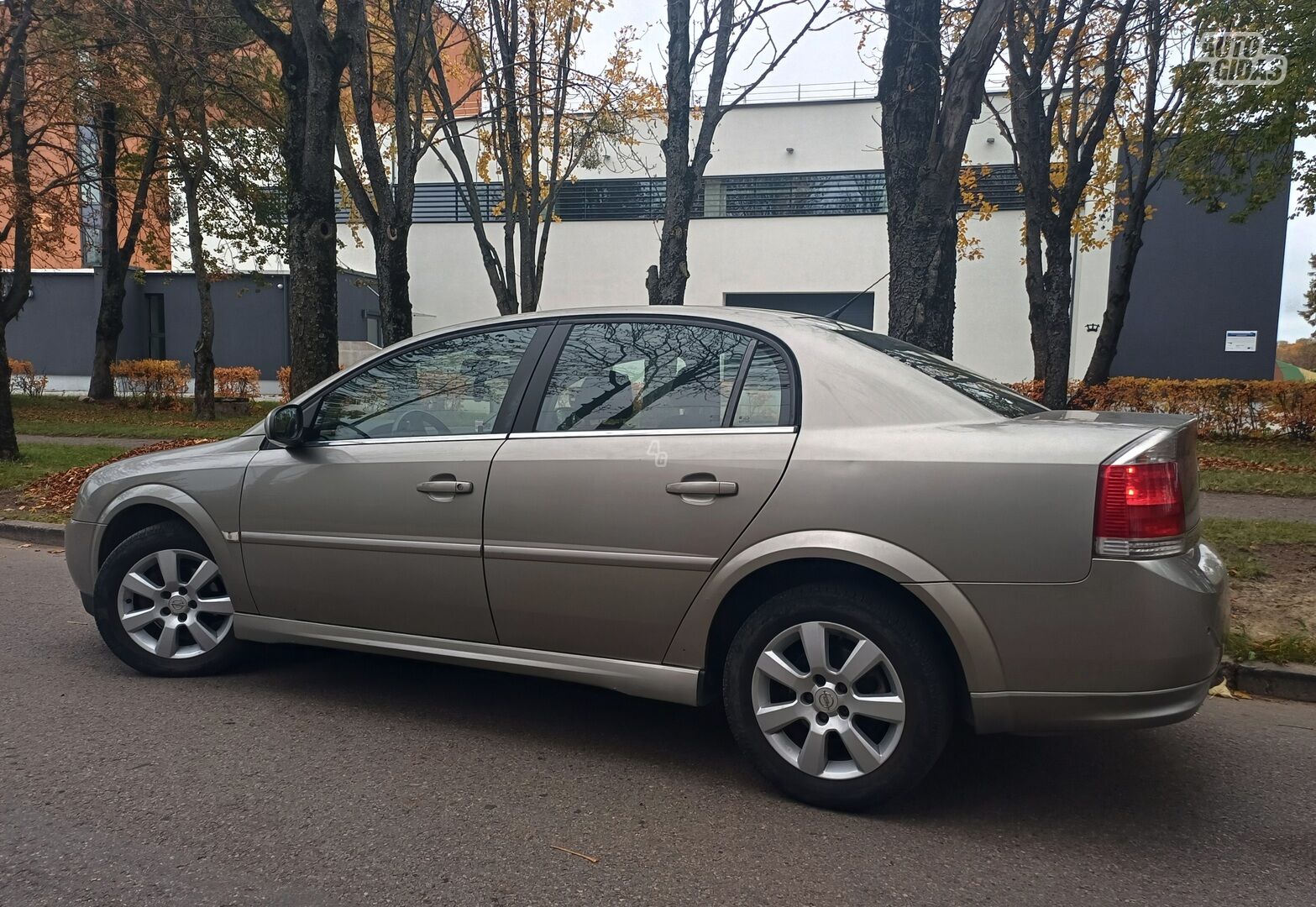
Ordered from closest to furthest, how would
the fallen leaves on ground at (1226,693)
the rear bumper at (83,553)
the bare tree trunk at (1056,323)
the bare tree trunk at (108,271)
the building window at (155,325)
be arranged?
the fallen leaves on ground at (1226,693)
the rear bumper at (83,553)
the bare tree trunk at (1056,323)
the bare tree trunk at (108,271)
the building window at (155,325)

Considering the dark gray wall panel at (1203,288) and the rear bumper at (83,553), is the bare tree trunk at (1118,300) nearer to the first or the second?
the dark gray wall panel at (1203,288)

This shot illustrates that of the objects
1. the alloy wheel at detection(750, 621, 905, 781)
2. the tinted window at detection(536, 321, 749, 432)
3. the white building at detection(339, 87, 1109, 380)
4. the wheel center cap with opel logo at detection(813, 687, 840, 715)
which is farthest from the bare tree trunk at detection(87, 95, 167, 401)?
the wheel center cap with opel logo at detection(813, 687, 840, 715)

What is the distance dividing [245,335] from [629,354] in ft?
93.8

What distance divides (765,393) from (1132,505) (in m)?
1.23

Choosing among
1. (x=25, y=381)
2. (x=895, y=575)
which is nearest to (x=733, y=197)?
(x=25, y=381)

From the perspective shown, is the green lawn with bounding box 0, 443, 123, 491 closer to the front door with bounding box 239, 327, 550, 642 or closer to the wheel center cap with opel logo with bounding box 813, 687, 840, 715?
the front door with bounding box 239, 327, 550, 642

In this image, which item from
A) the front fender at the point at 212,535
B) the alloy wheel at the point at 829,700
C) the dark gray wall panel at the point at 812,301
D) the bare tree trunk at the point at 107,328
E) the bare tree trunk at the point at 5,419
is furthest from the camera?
the dark gray wall panel at the point at 812,301

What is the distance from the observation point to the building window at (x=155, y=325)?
30.3 metres

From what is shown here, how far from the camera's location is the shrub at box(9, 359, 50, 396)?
2521 centimetres

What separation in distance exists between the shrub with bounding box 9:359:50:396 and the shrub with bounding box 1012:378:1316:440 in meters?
24.1

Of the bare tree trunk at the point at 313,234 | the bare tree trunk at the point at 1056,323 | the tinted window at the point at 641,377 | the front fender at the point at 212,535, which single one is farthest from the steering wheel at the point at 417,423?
the bare tree trunk at the point at 1056,323

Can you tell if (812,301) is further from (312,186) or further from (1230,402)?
(312,186)

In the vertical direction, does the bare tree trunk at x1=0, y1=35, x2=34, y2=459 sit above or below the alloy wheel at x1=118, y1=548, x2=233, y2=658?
above

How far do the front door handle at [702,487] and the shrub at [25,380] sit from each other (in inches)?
1066
